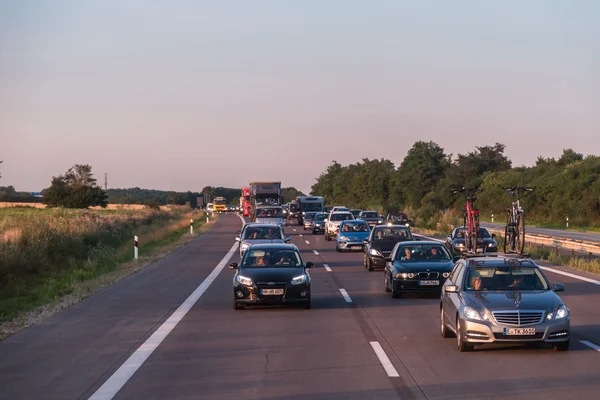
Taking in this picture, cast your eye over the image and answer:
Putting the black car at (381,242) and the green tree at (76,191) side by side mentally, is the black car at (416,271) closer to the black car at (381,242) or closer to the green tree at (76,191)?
the black car at (381,242)

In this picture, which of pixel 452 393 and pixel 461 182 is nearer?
pixel 452 393

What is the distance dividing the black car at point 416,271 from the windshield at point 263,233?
29.2 ft

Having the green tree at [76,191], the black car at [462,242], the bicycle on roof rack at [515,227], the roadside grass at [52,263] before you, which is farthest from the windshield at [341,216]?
the green tree at [76,191]

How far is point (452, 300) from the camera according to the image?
12898mm

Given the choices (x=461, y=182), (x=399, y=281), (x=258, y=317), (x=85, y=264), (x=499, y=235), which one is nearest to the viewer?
(x=258, y=317)

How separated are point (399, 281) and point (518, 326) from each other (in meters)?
8.04

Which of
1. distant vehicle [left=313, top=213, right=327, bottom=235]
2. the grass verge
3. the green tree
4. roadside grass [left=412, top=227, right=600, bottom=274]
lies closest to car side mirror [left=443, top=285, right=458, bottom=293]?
the grass verge

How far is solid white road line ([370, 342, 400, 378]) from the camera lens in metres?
10.5

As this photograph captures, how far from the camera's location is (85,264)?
31.3 meters

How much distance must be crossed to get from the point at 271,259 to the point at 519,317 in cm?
800

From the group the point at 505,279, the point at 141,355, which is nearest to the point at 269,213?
the point at 505,279

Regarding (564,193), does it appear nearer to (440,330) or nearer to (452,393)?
(440,330)

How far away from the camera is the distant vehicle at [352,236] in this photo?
37.9 m

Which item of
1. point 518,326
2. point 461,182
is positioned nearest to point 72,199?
point 461,182
